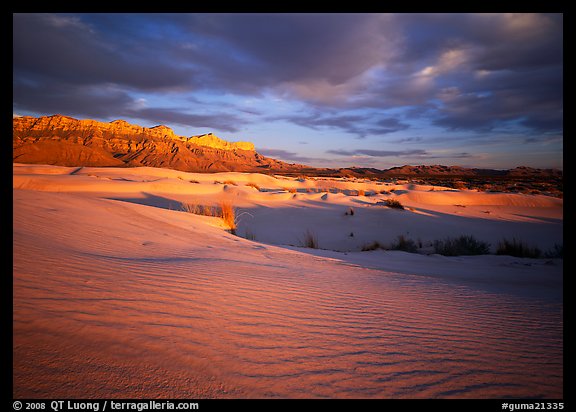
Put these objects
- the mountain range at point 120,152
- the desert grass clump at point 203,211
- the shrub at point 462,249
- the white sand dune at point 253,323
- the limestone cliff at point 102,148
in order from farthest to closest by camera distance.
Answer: the mountain range at point 120,152, the limestone cliff at point 102,148, the desert grass clump at point 203,211, the shrub at point 462,249, the white sand dune at point 253,323

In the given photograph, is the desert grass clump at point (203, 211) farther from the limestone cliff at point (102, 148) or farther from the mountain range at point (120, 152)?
the limestone cliff at point (102, 148)

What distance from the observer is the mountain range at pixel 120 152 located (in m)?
53.6

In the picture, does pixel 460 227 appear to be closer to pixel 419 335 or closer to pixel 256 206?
pixel 256 206

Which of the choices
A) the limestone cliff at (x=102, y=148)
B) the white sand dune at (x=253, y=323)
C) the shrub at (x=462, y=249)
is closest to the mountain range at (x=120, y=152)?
the limestone cliff at (x=102, y=148)

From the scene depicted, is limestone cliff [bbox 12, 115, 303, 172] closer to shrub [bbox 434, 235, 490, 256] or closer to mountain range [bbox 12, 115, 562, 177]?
mountain range [bbox 12, 115, 562, 177]

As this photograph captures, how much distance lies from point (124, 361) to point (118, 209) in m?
5.42

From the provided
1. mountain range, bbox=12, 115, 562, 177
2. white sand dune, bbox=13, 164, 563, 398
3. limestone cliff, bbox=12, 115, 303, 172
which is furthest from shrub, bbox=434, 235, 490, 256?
limestone cliff, bbox=12, 115, 303, 172

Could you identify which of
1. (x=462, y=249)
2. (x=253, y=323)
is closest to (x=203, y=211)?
(x=462, y=249)

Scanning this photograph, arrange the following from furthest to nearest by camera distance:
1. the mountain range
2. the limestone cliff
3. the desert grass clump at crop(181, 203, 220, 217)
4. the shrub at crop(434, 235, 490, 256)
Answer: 1. the mountain range
2. the limestone cliff
3. the desert grass clump at crop(181, 203, 220, 217)
4. the shrub at crop(434, 235, 490, 256)

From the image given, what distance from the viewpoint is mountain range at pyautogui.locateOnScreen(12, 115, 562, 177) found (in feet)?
176

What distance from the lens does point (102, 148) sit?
74.1 metres

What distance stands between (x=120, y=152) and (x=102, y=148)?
4.39 meters

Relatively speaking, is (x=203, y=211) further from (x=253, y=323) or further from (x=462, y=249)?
(x=253, y=323)
